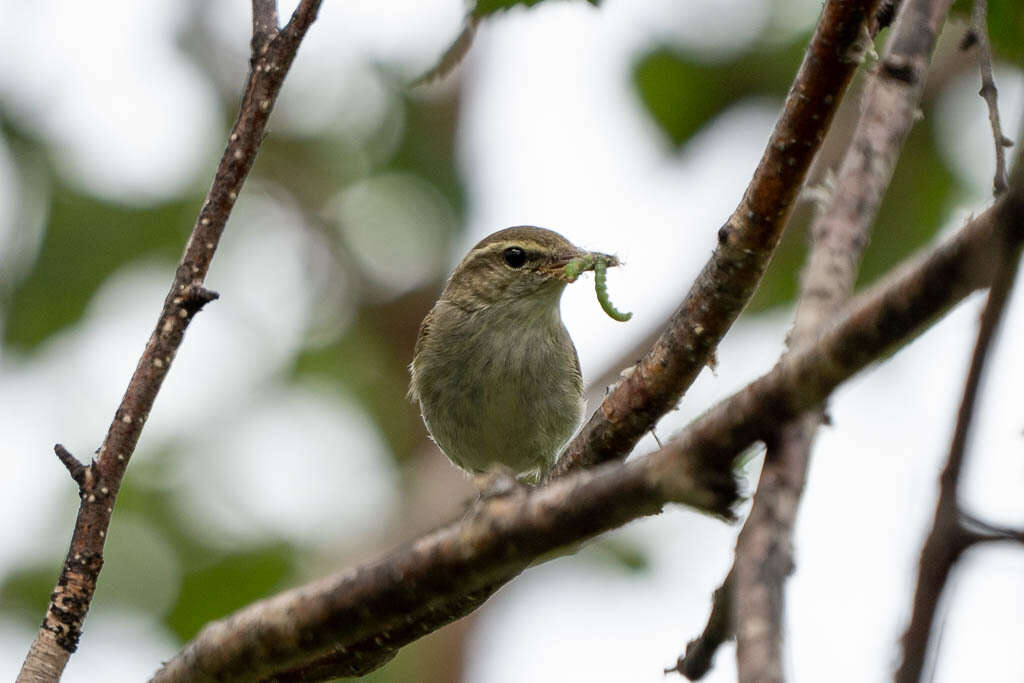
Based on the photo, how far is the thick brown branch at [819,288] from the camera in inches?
51.2

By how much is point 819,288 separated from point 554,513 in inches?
23.7

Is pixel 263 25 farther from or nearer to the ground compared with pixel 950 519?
farther from the ground

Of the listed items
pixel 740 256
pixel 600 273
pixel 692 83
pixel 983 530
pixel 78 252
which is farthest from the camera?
pixel 692 83

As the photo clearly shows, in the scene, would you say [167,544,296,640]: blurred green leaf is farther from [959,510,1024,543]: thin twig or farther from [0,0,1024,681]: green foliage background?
[959,510,1024,543]: thin twig

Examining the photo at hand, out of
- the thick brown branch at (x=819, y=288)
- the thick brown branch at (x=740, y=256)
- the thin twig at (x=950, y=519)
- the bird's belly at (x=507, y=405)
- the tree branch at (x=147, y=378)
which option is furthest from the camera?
the bird's belly at (x=507, y=405)

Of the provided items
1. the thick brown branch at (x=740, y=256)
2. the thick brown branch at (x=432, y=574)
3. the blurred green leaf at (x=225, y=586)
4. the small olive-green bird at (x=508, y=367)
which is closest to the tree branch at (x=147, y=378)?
the thick brown branch at (x=432, y=574)

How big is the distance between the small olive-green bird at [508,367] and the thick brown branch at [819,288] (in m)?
3.55

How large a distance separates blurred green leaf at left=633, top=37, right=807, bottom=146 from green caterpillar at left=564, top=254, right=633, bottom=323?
12.1ft

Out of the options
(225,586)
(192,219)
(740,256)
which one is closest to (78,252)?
(192,219)

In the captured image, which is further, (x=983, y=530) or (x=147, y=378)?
(x=147, y=378)

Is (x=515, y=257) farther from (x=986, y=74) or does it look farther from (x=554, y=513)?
(x=554, y=513)

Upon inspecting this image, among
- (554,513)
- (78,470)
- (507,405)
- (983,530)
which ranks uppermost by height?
(507,405)

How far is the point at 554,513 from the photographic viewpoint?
2.03 m

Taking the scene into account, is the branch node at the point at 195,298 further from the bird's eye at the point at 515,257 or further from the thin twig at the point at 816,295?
the bird's eye at the point at 515,257
